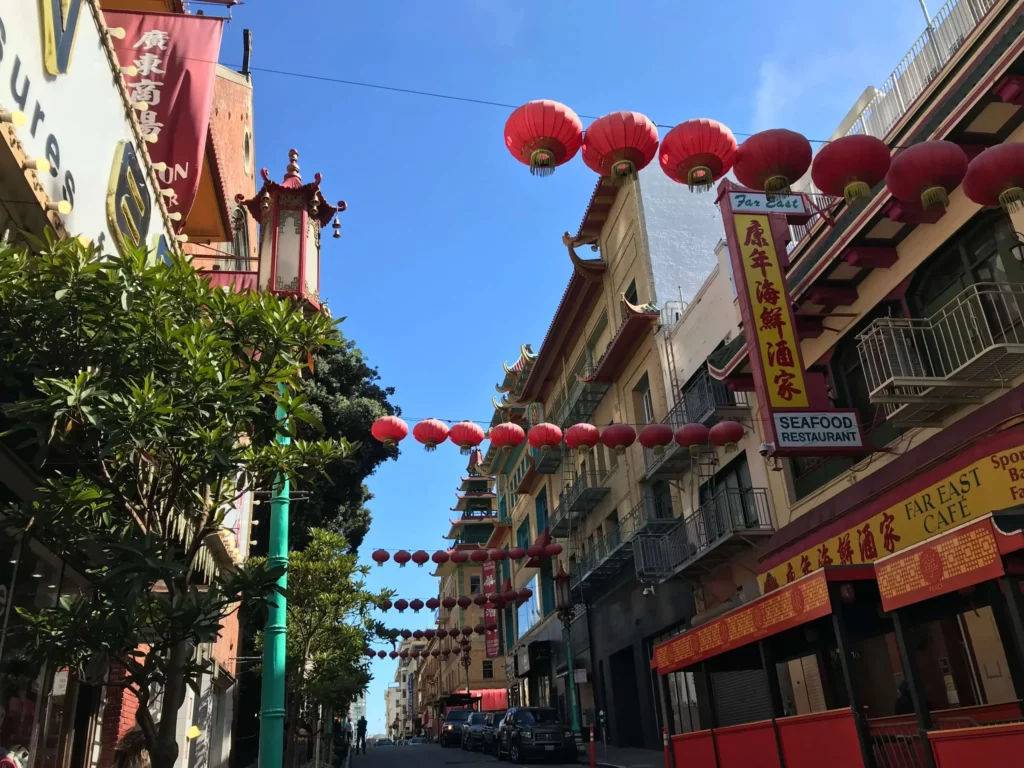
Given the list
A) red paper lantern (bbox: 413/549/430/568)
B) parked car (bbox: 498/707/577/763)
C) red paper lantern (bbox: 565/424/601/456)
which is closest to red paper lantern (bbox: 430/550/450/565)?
red paper lantern (bbox: 413/549/430/568)

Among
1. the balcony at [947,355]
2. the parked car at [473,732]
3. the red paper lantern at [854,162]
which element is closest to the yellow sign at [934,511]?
the balcony at [947,355]

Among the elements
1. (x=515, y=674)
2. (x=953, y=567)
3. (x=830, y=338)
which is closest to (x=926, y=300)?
(x=830, y=338)

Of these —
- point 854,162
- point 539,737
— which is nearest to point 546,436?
point 539,737

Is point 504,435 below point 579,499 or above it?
below

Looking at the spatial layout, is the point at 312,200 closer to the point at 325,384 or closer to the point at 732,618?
the point at 732,618

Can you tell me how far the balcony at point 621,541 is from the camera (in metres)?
23.1

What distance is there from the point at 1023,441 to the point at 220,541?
9.69 metres

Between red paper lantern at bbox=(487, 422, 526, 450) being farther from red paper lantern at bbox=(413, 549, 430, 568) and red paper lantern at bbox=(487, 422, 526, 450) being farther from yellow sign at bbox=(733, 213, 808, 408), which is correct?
red paper lantern at bbox=(413, 549, 430, 568)

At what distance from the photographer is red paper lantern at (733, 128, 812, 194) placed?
9359 mm

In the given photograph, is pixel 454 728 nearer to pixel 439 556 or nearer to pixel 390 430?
pixel 439 556

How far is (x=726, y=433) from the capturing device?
18281 mm

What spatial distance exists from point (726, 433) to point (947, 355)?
673 centimetres

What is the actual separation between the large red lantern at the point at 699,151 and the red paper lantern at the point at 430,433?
26.4 feet

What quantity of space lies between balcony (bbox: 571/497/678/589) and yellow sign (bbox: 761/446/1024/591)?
8.71m
